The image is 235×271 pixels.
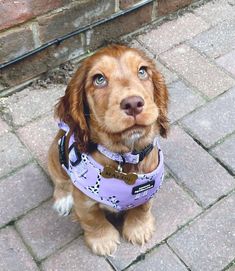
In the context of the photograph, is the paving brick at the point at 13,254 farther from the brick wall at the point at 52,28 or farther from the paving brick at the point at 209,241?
the brick wall at the point at 52,28

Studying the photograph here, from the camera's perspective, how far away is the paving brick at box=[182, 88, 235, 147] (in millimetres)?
3326

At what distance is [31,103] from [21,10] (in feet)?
2.11

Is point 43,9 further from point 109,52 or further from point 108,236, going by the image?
point 108,236

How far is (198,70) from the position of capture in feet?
12.3

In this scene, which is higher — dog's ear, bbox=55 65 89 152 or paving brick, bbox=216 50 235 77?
dog's ear, bbox=55 65 89 152

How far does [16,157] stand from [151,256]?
3.55ft

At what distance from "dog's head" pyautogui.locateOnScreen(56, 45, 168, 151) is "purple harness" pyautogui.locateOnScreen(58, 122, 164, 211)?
0.10 metres

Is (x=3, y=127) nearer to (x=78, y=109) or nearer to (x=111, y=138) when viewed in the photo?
(x=78, y=109)

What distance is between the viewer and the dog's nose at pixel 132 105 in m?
2.00

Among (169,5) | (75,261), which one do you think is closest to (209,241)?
(75,261)

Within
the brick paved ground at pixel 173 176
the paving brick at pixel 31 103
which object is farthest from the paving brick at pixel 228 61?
the paving brick at pixel 31 103

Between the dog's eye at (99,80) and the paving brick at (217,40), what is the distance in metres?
1.85

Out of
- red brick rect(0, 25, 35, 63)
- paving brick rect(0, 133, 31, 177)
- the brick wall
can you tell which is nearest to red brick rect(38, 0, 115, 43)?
the brick wall

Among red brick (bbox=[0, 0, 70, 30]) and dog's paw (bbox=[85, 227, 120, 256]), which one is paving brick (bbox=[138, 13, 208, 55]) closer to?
red brick (bbox=[0, 0, 70, 30])
